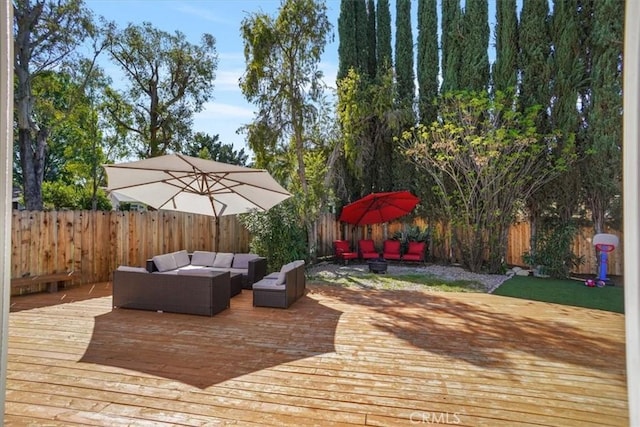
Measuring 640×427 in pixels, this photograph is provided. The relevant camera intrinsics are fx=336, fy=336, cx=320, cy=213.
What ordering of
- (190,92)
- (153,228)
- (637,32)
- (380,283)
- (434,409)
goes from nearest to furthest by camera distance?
(637,32), (434,409), (380,283), (153,228), (190,92)

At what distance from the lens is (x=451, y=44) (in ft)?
36.3

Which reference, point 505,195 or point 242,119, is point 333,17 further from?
point 505,195

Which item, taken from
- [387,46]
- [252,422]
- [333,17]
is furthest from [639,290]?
[387,46]

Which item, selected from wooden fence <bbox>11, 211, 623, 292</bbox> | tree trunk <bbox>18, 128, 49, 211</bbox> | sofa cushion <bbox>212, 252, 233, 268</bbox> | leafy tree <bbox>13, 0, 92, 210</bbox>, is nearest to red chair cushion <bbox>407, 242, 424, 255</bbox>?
wooden fence <bbox>11, 211, 623, 292</bbox>

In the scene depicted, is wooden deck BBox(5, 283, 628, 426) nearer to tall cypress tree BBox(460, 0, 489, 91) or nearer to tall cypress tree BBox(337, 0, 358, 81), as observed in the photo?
tall cypress tree BBox(460, 0, 489, 91)

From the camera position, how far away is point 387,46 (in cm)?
1266

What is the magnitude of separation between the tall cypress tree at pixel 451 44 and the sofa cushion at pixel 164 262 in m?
9.65

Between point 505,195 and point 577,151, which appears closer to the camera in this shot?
point 577,151

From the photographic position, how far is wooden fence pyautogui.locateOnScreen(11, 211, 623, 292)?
649 cm

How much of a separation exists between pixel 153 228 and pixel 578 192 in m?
10.5

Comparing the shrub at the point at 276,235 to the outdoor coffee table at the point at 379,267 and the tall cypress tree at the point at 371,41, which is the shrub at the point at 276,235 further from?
the tall cypress tree at the point at 371,41

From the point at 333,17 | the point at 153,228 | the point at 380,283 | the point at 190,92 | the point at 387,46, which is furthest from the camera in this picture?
the point at 190,92

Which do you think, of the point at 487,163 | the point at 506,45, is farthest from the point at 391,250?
the point at 506,45

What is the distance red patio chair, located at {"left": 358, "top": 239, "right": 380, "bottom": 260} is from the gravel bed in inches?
13.9
